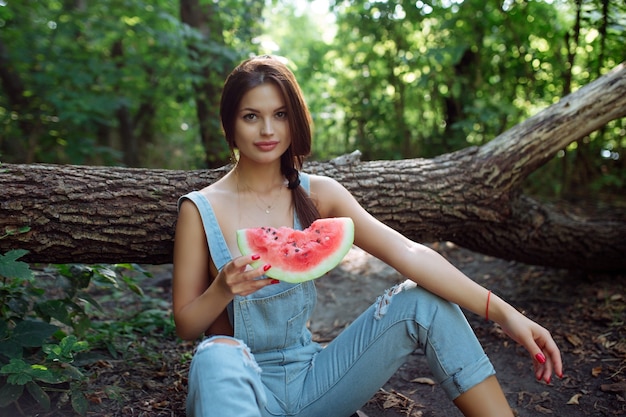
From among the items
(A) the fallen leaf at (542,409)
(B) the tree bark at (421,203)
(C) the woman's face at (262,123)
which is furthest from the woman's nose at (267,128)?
(A) the fallen leaf at (542,409)

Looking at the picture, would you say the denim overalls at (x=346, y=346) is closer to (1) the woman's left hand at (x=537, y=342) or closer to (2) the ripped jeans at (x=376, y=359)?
(2) the ripped jeans at (x=376, y=359)

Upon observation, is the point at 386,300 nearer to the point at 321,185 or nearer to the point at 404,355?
the point at 404,355

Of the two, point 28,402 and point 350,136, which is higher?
point 350,136

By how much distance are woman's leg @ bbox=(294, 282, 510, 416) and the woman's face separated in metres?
0.80

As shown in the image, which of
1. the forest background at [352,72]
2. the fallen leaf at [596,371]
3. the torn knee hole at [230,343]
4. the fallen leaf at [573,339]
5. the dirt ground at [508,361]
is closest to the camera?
the torn knee hole at [230,343]

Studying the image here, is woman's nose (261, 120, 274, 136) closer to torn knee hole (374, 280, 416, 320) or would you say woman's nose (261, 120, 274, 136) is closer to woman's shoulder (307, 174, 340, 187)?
woman's shoulder (307, 174, 340, 187)

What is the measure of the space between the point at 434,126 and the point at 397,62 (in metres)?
0.85

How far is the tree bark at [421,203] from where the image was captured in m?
2.37

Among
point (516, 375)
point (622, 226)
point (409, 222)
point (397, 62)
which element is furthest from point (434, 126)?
point (516, 375)

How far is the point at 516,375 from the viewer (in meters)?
2.95

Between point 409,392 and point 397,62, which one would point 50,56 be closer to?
point 397,62

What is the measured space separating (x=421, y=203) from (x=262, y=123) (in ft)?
4.72

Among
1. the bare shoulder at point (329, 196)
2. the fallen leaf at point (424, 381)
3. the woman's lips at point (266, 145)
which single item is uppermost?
the woman's lips at point (266, 145)

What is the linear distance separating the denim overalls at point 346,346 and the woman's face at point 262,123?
30 centimetres
